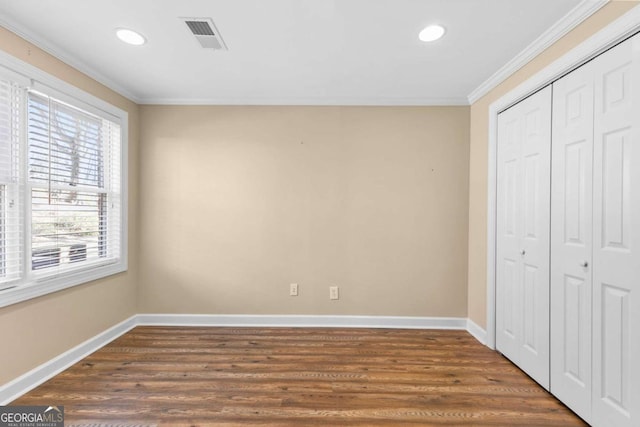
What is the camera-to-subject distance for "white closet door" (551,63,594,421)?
1.73 metres

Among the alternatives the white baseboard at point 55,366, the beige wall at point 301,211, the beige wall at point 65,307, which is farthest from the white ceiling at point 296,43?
the white baseboard at point 55,366

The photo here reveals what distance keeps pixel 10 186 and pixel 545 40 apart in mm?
3863

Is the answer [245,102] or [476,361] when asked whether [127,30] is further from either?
[476,361]

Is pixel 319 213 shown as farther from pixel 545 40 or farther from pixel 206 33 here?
pixel 545 40

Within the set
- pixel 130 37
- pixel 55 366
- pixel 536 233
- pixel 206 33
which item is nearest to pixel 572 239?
pixel 536 233

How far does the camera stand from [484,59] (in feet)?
7.68

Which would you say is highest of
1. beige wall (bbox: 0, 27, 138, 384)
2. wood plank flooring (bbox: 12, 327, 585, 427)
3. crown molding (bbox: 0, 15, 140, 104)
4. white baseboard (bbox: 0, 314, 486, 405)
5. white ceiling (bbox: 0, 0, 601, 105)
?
white ceiling (bbox: 0, 0, 601, 105)

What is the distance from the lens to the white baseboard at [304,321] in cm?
316

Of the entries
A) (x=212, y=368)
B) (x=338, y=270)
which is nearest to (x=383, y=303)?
(x=338, y=270)

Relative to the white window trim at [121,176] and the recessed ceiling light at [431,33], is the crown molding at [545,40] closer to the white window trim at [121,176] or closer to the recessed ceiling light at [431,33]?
the recessed ceiling light at [431,33]

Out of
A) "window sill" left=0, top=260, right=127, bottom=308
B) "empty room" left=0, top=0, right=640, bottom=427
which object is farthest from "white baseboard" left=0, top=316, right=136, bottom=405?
"window sill" left=0, top=260, right=127, bottom=308

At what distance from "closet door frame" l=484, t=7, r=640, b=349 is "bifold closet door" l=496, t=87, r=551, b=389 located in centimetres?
5

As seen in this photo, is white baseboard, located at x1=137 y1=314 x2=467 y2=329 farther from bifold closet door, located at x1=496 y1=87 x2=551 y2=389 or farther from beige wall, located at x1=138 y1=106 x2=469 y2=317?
bifold closet door, located at x1=496 y1=87 x2=551 y2=389

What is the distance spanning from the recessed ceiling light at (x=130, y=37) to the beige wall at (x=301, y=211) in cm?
107
